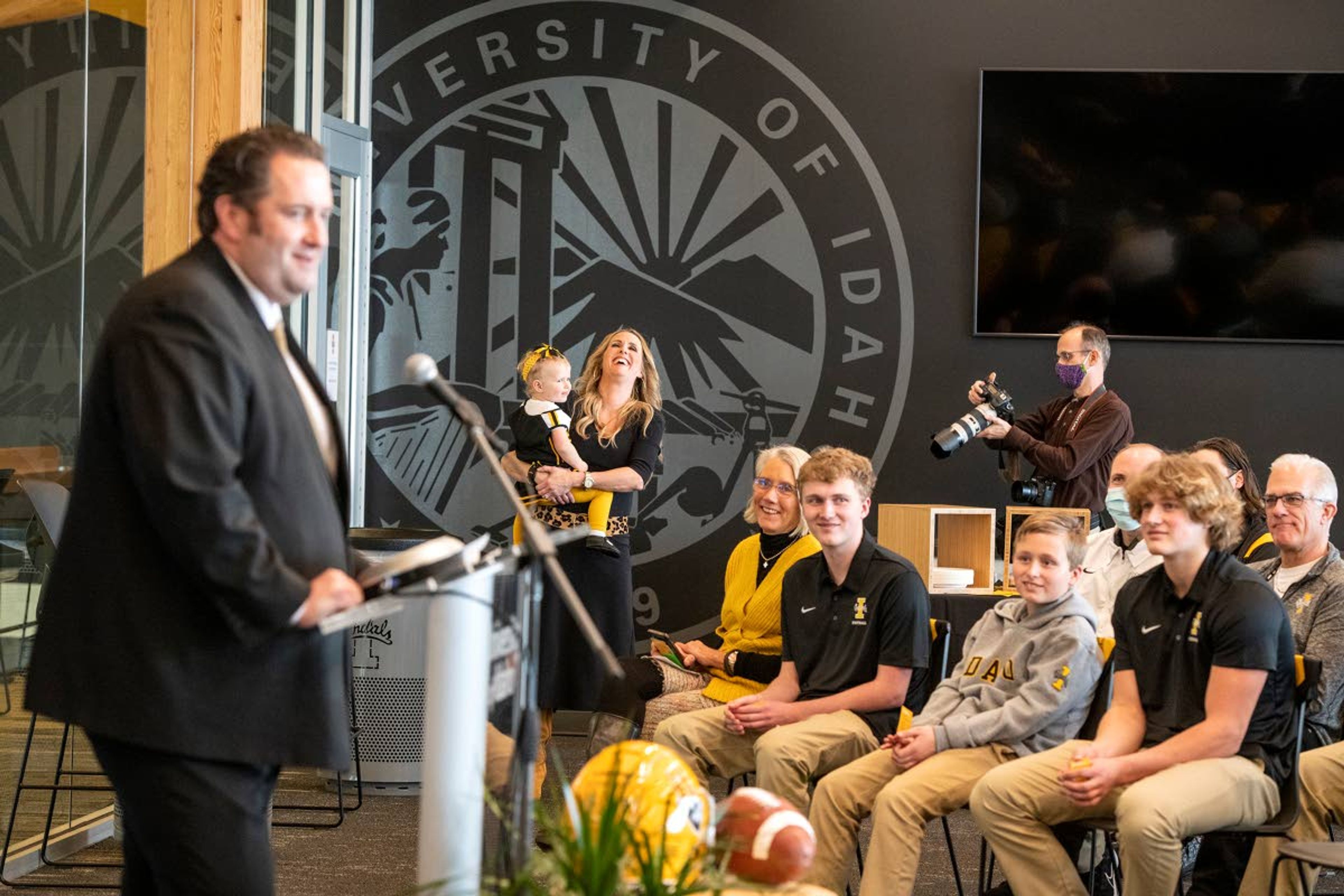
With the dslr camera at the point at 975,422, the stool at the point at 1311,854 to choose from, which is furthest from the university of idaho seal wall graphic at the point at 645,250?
the stool at the point at 1311,854

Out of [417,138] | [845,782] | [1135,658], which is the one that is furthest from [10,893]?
[417,138]

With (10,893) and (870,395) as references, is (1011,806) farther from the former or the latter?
(870,395)

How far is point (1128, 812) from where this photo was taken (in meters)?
3.12

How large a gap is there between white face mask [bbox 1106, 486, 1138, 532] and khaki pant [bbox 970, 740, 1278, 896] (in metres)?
1.49

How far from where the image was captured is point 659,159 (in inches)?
279

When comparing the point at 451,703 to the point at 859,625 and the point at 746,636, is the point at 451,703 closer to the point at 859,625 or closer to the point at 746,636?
the point at 859,625

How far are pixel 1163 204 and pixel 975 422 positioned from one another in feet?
5.66

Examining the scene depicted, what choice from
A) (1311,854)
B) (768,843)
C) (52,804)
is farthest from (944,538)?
(768,843)

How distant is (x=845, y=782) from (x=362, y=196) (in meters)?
4.35

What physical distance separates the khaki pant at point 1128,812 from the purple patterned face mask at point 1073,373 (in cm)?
283

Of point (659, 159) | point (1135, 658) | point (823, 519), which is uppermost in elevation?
point (659, 159)

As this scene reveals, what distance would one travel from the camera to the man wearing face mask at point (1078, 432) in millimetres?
5938

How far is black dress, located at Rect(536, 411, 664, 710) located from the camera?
197 inches

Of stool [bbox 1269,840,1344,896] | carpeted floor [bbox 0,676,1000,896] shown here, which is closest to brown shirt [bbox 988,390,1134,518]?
carpeted floor [bbox 0,676,1000,896]
